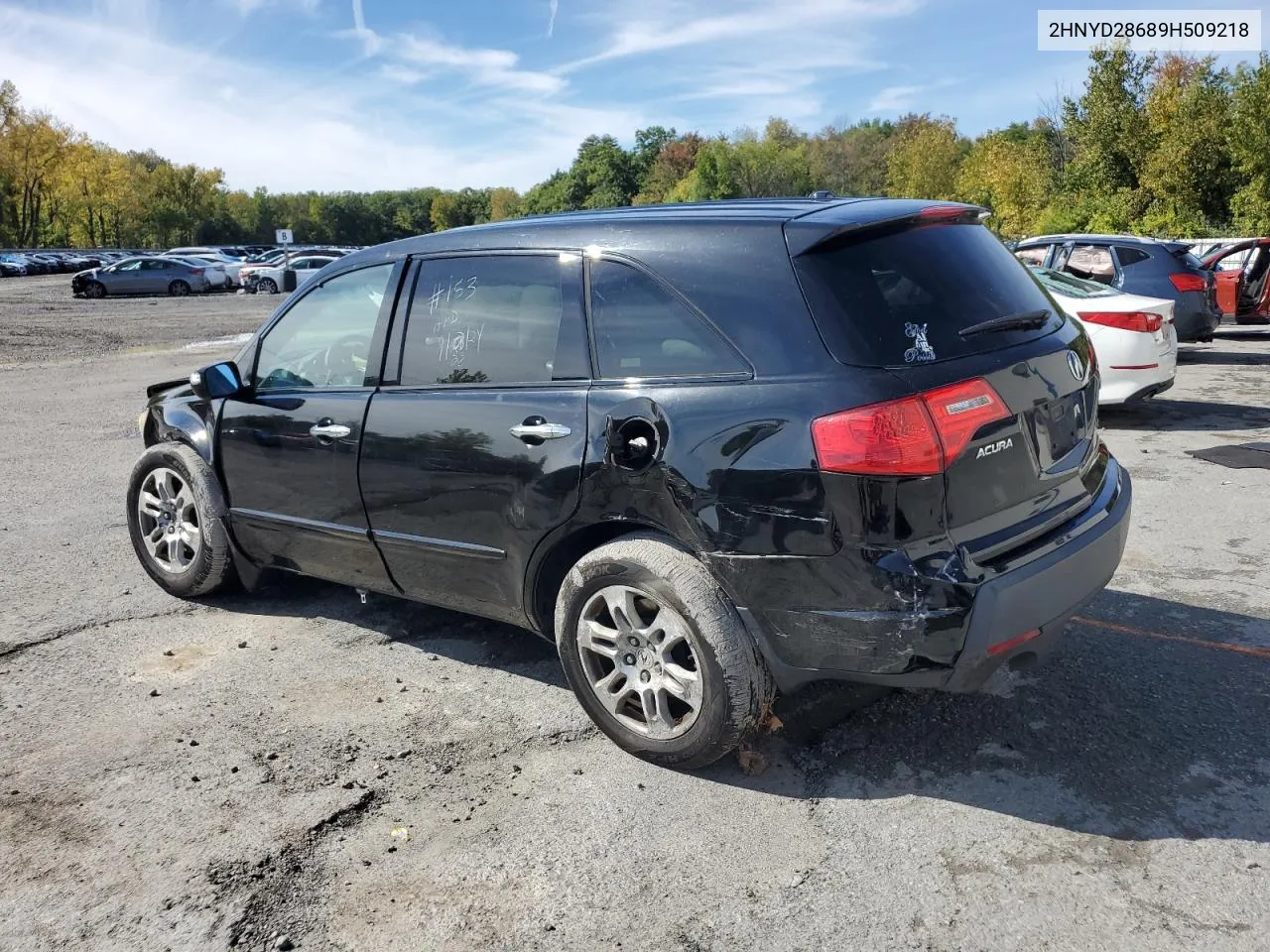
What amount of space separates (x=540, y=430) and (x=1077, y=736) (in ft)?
6.84

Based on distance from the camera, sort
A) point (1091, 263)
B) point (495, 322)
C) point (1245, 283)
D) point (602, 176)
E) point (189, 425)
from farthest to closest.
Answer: point (602, 176), point (1245, 283), point (1091, 263), point (189, 425), point (495, 322)

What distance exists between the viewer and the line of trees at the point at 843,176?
3083 centimetres

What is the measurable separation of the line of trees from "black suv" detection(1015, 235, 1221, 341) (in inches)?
45.7

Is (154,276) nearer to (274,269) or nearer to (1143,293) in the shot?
(274,269)

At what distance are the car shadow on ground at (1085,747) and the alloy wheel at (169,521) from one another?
3.00 m

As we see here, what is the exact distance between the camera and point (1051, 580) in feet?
10.2

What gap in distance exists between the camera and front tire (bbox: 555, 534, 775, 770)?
3166mm

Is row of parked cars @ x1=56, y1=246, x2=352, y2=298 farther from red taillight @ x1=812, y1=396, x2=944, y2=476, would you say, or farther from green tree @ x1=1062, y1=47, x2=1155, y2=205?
red taillight @ x1=812, y1=396, x2=944, y2=476

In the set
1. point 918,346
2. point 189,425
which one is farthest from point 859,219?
point 189,425

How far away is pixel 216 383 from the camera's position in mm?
4633

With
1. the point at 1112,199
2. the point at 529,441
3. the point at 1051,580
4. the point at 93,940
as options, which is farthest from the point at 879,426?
the point at 1112,199

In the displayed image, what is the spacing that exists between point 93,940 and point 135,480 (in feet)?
9.86

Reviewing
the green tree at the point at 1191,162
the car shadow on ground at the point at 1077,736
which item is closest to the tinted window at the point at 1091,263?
the car shadow on ground at the point at 1077,736

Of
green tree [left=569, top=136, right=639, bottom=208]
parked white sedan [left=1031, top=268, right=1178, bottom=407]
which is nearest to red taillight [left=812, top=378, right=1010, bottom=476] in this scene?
parked white sedan [left=1031, top=268, right=1178, bottom=407]
